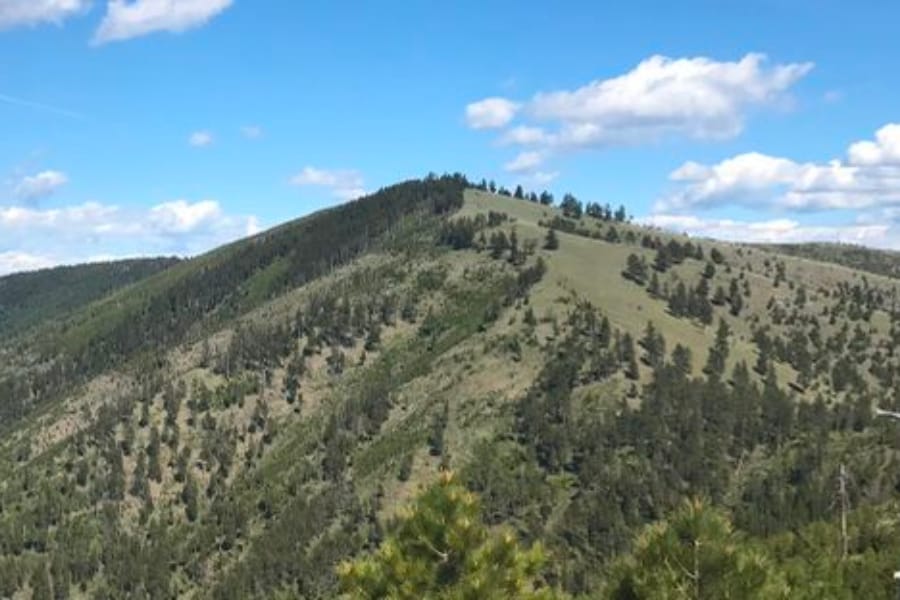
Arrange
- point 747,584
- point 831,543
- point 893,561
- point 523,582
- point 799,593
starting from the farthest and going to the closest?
point 831,543 < point 893,561 < point 799,593 < point 523,582 < point 747,584

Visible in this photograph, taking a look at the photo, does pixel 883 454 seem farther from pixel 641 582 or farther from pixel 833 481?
pixel 641 582

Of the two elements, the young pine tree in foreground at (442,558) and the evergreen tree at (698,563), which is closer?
the evergreen tree at (698,563)

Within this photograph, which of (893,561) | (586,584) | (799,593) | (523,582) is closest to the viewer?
(523,582)

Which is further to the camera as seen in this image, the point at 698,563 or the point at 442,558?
the point at 442,558

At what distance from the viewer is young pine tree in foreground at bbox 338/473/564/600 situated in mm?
21094

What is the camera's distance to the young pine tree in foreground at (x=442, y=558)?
21.1 m

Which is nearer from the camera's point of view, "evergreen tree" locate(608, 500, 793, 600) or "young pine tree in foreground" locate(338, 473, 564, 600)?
"evergreen tree" locate(608, 500, 793, 600)

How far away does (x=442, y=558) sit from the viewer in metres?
21.6

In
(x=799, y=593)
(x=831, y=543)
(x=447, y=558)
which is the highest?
(x=447, y=558)

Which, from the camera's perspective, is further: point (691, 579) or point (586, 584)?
point (586, 584)

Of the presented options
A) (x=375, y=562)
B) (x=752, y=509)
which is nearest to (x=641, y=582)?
(x=375, y=562)

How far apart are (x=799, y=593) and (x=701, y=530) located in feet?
14.0

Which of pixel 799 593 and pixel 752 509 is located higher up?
pixel 799 593

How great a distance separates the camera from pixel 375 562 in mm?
21578
